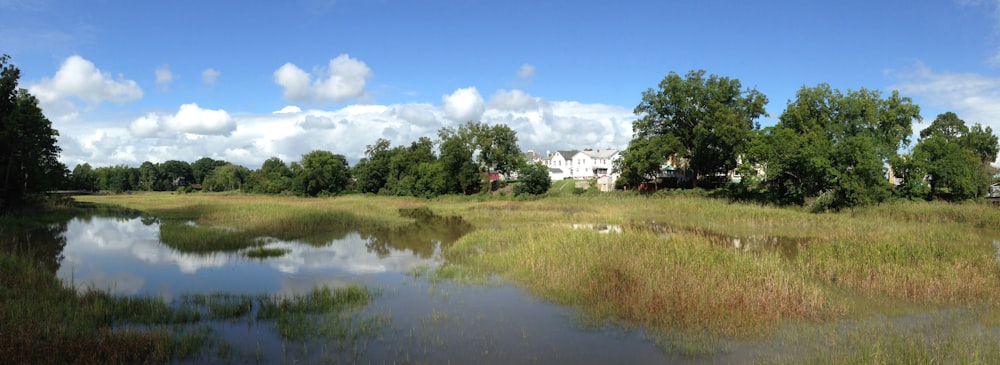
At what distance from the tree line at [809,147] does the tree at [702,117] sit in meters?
0.12

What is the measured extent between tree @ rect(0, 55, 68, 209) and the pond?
8692mm

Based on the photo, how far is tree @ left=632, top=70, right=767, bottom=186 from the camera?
2154 inches

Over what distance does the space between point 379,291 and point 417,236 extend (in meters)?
14.6

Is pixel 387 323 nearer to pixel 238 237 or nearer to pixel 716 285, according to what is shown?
pixel 716 285

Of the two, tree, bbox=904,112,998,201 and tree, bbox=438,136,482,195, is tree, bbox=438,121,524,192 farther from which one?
tree, bbox=904,112,998,201

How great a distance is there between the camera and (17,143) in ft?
108

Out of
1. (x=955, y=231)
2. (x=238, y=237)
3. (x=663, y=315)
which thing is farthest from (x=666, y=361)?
(x=955, y=231)

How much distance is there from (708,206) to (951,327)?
30371mm

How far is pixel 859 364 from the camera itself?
25.8 ft

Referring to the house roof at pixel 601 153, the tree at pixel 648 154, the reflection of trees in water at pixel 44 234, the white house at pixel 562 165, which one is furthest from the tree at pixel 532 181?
the house roof at pixel 601 153

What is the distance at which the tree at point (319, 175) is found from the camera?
8419 centimetres

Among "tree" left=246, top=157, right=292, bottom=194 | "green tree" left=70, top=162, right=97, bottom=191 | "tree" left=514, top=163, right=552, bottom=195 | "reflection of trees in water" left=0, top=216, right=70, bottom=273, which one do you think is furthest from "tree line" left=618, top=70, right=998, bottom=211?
"green tree" left=70, top=162, right=97, bottom=191

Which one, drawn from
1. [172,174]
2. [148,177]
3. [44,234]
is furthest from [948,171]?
[172,174]

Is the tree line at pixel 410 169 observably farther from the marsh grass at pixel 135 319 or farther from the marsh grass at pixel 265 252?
the marsh grass at pixel 135 319
